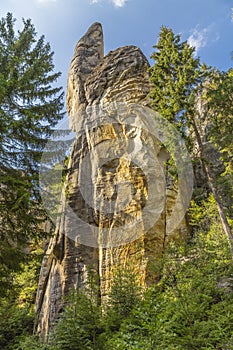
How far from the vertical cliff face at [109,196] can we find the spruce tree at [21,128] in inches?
92.5

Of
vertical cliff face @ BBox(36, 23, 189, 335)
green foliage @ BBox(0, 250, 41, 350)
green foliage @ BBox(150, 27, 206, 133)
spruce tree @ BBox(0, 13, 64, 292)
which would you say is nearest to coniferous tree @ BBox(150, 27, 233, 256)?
green foliage @ BBox(150, 27, 206, 133)

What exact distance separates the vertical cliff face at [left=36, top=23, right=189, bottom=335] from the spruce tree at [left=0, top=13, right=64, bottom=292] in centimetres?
235

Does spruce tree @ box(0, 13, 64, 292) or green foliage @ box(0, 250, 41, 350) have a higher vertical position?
spruce tree @ box(0, 13, 64, 292)

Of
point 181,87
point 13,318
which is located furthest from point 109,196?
point 13,318

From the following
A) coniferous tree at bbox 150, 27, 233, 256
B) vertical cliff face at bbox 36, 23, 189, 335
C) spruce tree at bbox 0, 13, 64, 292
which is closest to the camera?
spruce tree at bbox 0, 13, 64, 292

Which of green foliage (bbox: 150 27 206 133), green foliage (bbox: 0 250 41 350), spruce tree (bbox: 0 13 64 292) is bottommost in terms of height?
green foliage (bbox: 0 250 41 350)

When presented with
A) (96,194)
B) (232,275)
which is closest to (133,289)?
(232,275)

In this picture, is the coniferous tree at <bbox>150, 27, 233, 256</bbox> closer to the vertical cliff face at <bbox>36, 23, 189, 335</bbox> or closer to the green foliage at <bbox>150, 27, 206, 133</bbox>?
the green foliage at <bbox>150, 27, 206, 133</bbox>

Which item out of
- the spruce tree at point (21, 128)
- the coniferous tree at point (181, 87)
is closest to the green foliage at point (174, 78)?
the coniferous tree at point (181, 87)

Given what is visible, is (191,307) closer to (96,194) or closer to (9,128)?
(9,128)

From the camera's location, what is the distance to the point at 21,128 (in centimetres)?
844

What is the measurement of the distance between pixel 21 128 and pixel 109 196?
7165 mm

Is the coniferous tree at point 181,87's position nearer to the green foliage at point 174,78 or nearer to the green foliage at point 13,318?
the green foliage at point 174,78

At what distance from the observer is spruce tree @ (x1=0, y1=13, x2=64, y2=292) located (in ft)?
25.0
